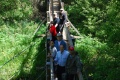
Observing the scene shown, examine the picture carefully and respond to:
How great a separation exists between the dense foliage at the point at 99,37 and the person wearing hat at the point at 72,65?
1304mm

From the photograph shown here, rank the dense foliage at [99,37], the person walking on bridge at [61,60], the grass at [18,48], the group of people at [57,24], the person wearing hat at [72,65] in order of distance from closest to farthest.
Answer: the person wearing hat at [72,65], the person walking on bridge at [61,60], the dense foliage at [99,37], the group of people at [57,24], the grass at [18,48]

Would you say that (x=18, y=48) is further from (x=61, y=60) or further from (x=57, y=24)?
(x=61, y=60)

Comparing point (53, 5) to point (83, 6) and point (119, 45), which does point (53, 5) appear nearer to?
point (83, 6)

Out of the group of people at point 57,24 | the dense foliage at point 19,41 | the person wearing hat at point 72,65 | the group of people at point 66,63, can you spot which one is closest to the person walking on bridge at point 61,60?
the group of people at point 66,63

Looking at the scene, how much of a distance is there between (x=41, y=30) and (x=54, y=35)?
7892 millimetres

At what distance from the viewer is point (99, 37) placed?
48.8 feet

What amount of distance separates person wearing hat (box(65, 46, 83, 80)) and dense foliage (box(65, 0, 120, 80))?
1.30m

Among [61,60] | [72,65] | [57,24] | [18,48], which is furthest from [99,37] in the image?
[72,65]

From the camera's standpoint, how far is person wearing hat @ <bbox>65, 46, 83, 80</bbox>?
655cm

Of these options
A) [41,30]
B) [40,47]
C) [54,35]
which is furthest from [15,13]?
[54,35]

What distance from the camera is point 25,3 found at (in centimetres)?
2080

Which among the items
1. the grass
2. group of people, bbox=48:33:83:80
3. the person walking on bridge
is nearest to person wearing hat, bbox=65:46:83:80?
group of people, bbox=48:33:83:80

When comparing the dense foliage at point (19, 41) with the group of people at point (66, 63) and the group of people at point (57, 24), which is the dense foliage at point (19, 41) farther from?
the group of people at point (66, 63)

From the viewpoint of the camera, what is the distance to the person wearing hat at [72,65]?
21.5 feet
